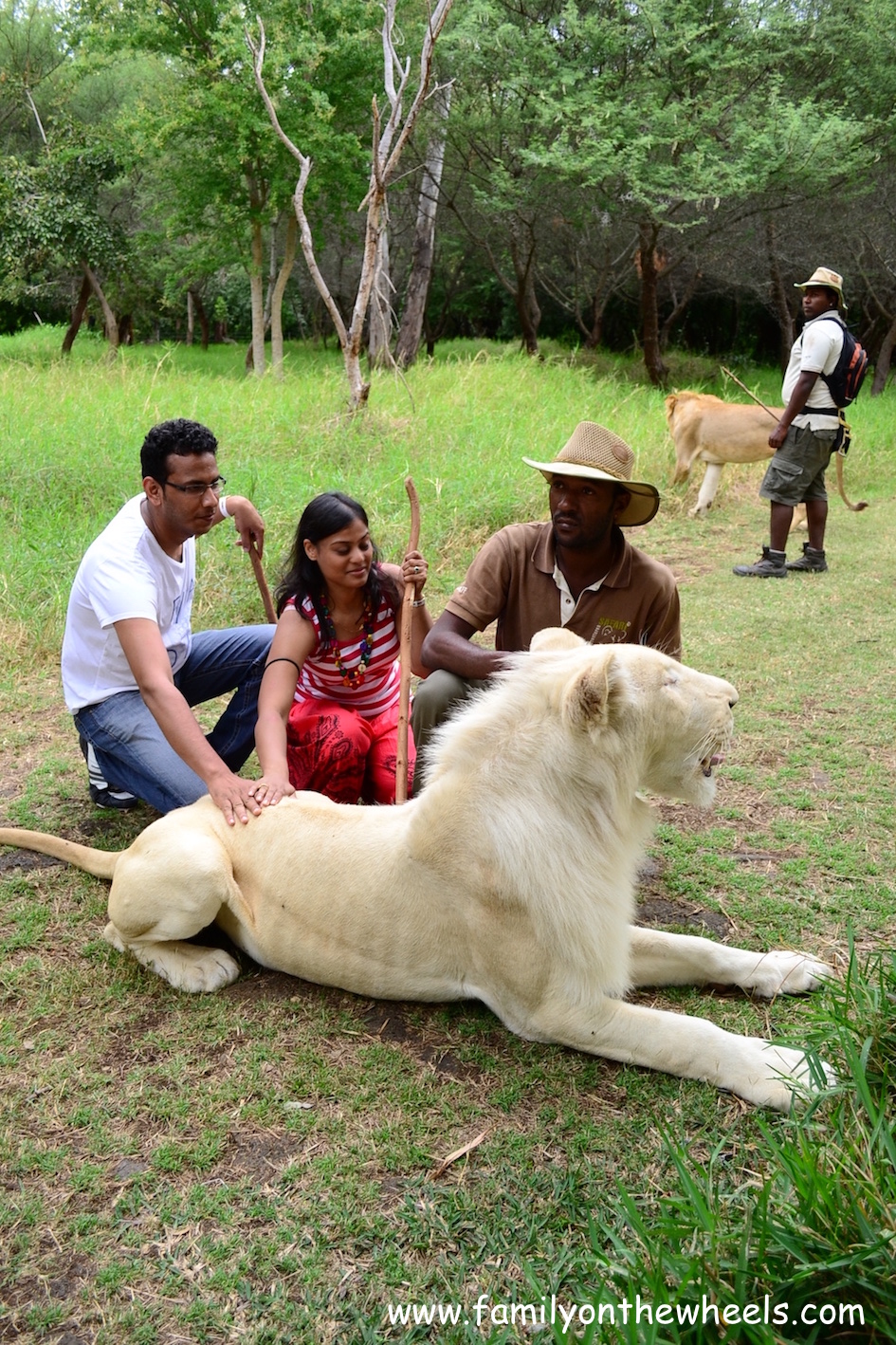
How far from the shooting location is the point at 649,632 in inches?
150

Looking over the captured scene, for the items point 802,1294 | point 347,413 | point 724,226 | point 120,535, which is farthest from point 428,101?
point 802,1294

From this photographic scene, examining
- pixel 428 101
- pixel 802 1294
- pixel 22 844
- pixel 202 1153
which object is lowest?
pixel 202 1153

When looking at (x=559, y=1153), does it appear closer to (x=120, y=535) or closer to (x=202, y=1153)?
(x=202, y=1153)

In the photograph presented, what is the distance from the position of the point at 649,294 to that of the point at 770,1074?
17869 mm

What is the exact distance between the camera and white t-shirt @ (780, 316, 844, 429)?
8141 mm

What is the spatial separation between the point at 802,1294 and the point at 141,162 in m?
23.0

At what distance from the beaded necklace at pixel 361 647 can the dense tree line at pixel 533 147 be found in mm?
11210

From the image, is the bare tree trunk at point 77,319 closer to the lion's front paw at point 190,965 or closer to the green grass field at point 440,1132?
the green grass field at point 440,1132

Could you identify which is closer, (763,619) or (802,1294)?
(802,1294)

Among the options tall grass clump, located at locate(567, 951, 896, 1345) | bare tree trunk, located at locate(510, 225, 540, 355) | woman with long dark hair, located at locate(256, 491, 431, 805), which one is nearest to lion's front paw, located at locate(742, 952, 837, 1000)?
tall grass clump, located at locate(567, 951, 896, 1345)

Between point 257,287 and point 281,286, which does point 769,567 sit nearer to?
point 281,286

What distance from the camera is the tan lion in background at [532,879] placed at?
104 inches

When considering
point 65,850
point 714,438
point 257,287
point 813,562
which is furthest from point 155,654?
point 257,287

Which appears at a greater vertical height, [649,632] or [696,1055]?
[649,632]
